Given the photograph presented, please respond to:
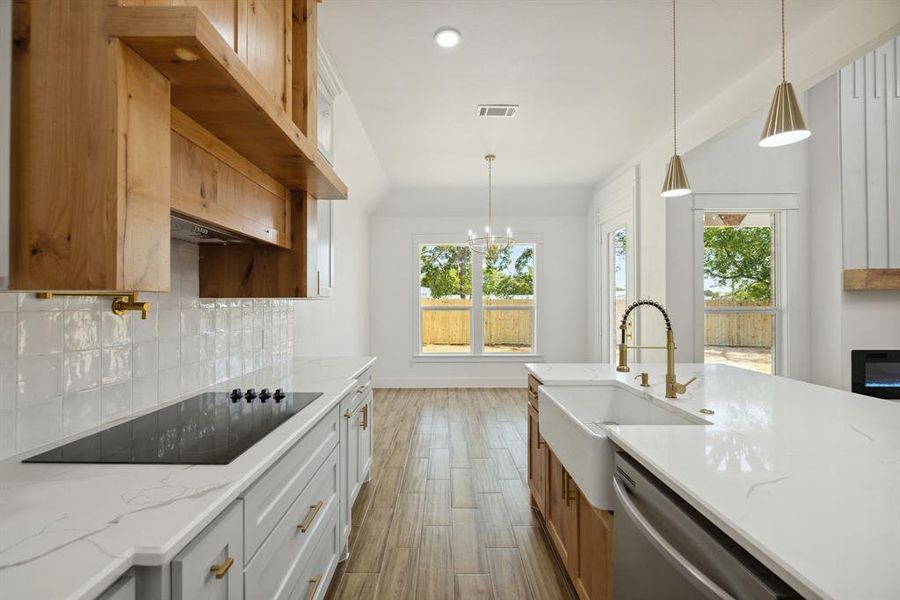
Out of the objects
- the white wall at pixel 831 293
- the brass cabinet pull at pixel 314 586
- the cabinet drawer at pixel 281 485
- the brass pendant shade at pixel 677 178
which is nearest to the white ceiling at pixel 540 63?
the brass pendant shade at pixel 677 178

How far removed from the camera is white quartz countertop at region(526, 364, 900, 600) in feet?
2.13

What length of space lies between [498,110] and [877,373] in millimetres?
3571

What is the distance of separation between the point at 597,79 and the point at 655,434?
101 inches

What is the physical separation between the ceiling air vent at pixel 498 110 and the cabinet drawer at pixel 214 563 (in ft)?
10.3

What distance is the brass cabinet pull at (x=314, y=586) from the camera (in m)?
1.49

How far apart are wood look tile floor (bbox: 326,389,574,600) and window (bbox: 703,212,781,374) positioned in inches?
86.0

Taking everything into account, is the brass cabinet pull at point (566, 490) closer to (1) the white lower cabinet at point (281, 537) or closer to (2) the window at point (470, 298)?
(1) the white lower cabinet at point (281, 537)

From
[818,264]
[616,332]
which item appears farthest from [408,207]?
[818,264]

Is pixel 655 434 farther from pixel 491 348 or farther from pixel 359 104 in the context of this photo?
pixel 491 348

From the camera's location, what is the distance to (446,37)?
2.37 meters

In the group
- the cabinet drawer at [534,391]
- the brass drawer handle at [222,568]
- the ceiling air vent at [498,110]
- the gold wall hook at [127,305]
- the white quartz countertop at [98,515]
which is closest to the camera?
the white quartz countertop at [98,515]

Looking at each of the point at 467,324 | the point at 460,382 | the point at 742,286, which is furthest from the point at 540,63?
the point at 460,382

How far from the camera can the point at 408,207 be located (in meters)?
6.00

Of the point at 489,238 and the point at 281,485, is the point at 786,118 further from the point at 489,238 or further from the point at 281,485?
the point at 489,238
